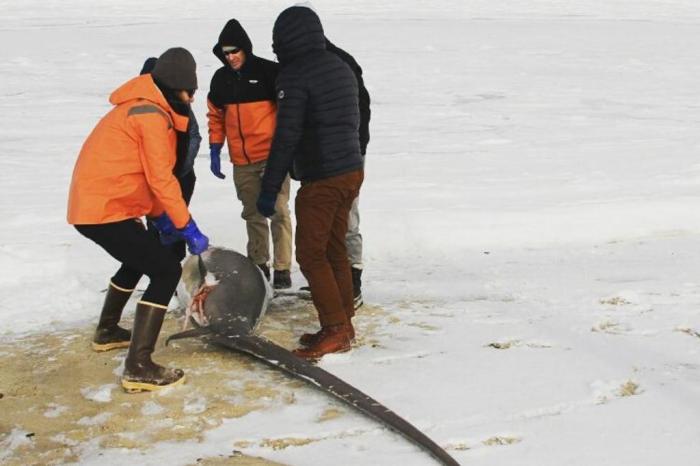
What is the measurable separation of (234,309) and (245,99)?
4.19 feet

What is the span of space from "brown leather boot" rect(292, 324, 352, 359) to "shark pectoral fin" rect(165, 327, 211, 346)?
0.49m

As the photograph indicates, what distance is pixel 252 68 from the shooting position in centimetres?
540

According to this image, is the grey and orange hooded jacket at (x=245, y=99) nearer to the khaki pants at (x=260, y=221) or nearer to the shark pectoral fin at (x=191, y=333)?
the khaki pants at (x=260, y=221)

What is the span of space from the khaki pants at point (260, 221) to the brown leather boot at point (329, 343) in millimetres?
1182

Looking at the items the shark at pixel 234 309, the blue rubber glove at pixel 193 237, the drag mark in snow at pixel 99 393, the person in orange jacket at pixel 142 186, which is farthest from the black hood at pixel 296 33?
the drag mark in snow at pixel 99 393

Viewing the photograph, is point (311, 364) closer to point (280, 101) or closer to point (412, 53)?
point (280, 101)

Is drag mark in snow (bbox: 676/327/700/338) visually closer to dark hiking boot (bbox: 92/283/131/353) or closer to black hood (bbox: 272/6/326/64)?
black hood (bbox: 272/6/326/64)

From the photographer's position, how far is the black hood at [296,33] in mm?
4508

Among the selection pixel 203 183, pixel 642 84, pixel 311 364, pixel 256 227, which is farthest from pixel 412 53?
pixel 311 364

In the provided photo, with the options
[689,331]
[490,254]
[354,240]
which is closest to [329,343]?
[354,240]

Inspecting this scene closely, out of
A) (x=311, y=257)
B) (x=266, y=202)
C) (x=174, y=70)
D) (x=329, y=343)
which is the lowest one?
(x=329, y=343)

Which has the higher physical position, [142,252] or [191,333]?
[142,252]

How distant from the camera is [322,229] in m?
4.72

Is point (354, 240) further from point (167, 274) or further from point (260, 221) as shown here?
point (167, 274)
